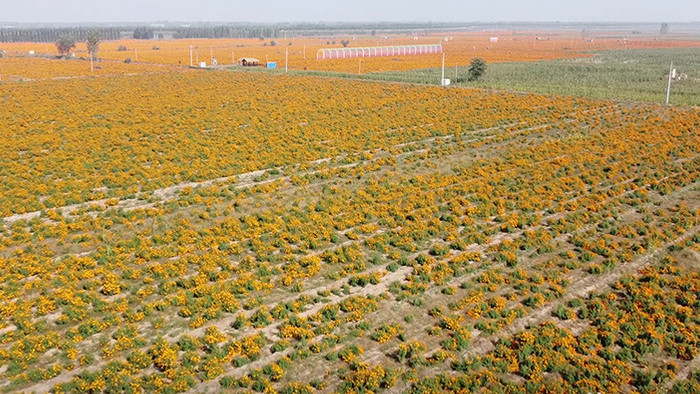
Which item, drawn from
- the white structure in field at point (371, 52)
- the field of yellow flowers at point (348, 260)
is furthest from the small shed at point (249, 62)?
→ the field of yellow flowers at point (348, 260)

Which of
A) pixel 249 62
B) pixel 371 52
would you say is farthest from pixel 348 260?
pixel 371 52

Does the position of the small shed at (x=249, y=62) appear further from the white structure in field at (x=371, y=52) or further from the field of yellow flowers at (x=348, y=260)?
the field of yellow flowers at (x=348, y=260)

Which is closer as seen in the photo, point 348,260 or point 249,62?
point 348,260

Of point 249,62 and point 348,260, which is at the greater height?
point 249,62

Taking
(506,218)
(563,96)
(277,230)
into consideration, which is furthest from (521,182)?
(563,96)

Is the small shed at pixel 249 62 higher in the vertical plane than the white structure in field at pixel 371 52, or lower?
lower

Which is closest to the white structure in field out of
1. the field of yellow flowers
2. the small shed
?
the small shed

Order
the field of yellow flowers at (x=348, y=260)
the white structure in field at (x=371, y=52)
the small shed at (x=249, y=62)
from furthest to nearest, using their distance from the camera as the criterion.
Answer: the white structure in field at (x=371, y=52)
the small shed at (x=249, y=62)
the field of yellow flowers at (x=348, y=260)

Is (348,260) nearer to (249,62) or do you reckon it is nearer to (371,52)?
(249,62)

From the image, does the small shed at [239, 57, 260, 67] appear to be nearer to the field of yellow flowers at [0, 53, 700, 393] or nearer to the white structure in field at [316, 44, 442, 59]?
the white structure in field at [316, 44, 442, 59]
